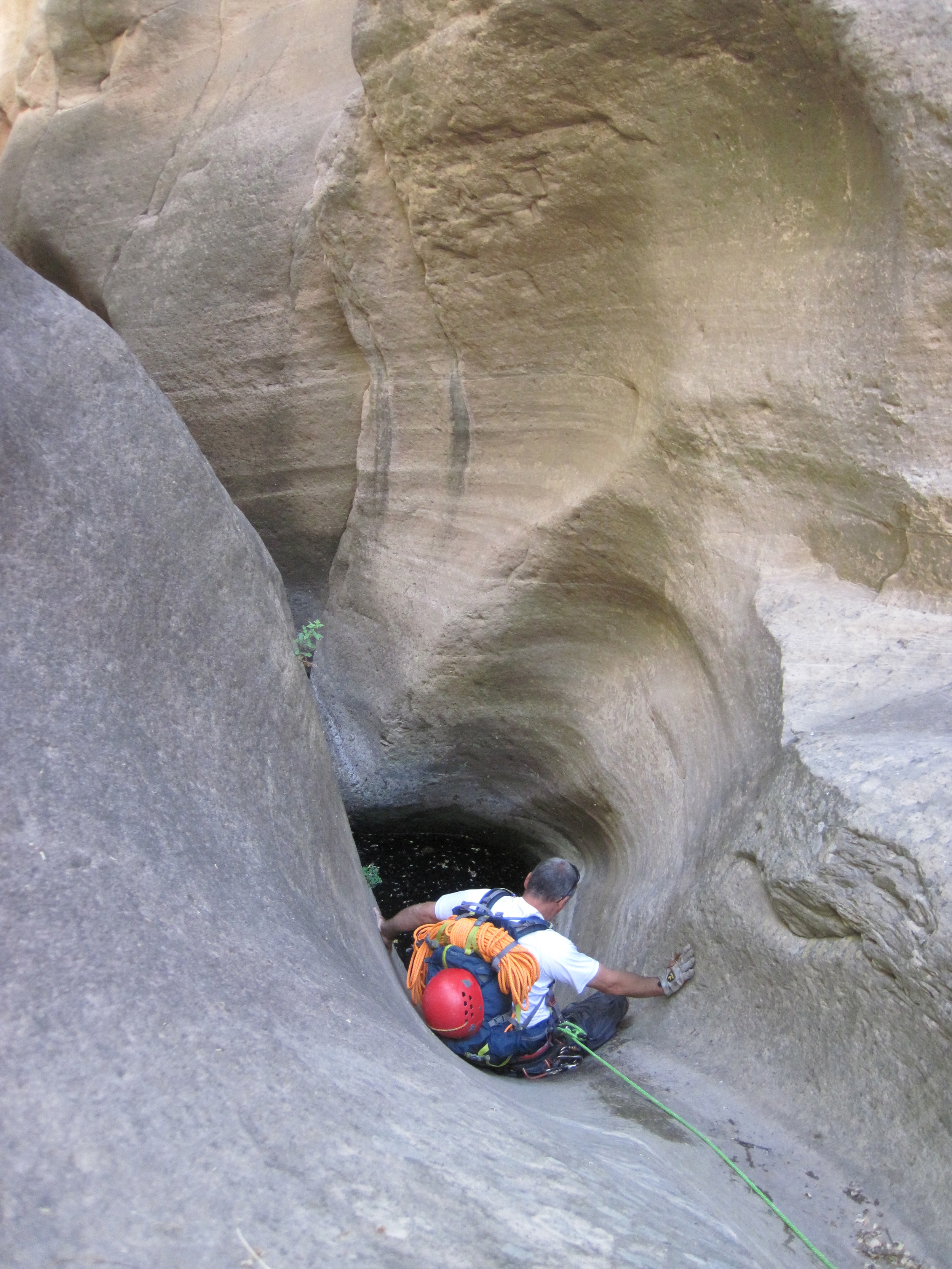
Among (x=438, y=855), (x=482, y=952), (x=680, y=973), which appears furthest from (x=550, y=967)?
(x=438, y=855)

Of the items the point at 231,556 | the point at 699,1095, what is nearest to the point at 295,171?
the point at 231,556

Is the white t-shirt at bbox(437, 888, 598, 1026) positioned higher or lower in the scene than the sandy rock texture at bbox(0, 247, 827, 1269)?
lower

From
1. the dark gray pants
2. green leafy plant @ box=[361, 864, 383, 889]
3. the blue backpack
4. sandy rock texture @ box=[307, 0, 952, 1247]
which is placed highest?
sandy rock texture @ box=[307, 0, 952, 1247]

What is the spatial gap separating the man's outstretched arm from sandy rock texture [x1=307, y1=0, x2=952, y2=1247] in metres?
0.06

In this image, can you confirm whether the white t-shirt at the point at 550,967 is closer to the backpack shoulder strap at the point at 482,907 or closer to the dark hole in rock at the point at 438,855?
the backpack shoulder strap at the point at 482,907

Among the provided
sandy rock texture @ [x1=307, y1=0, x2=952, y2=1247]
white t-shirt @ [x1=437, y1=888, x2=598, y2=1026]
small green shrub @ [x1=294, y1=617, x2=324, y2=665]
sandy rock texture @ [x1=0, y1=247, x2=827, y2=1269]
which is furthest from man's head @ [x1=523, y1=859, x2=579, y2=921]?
small green shrub @ [x1=294, y1=617, x2=324, y2=665]

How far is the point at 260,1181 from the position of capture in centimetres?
120

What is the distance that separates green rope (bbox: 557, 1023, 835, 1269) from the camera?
66.1 inches

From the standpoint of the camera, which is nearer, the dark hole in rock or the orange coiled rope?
the orange coiled rope

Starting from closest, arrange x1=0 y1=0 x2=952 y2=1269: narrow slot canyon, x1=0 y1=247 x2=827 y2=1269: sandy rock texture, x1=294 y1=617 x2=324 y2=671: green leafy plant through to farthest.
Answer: x1=0 y1=247 x2=827 y2=1269: sandy rock texture < x1=0 y1=0 x2=952 y2=1269: narrow slot canyon < x1=294 y1=617 x2=324 y2=671: green leafy plant

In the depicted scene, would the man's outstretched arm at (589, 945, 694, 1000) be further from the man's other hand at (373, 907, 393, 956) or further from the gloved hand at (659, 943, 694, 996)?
the man's other hand at (373, 907, 393, 956)

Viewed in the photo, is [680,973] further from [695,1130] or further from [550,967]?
[695,1130]

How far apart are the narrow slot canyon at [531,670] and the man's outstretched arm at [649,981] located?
0.14 feet

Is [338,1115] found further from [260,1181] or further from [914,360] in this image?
[914,360]
